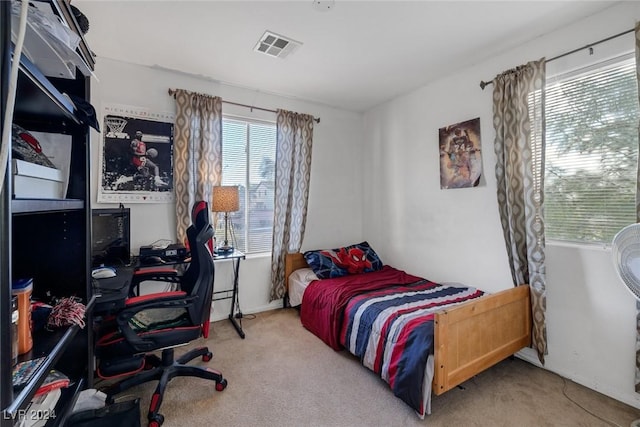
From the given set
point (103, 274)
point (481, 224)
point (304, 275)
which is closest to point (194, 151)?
point (103, 274)

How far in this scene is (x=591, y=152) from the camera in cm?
199

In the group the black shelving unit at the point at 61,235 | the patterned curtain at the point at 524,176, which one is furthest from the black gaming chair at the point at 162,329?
the patterned curtain at the point at 524,176

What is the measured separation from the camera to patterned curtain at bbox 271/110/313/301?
3.31 metres

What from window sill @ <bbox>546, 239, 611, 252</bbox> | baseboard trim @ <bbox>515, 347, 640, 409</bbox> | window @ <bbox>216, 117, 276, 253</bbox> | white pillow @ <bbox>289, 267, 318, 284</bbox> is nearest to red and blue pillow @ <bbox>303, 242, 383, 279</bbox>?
white pillow @ <bbox>289, 267, 318, 284</bbox>

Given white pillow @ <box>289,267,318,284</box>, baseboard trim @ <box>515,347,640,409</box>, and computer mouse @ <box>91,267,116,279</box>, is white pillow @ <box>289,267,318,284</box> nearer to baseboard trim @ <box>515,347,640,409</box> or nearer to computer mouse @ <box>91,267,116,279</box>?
computer mouse @ <box>91,267,116,279</box>

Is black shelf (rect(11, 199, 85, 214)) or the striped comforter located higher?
black shelf (rect(11, 199, 85, 214))

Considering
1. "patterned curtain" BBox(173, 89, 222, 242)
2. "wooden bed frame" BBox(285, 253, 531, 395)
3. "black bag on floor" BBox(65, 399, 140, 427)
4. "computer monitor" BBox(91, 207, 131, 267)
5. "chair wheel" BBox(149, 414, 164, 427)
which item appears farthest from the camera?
"patterned curtain" BBox(173, 89, 222, 242)

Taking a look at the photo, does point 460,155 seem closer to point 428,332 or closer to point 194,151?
point 428,332

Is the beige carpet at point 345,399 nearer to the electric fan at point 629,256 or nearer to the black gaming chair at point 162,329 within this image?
the black gaming chair at point 162,329

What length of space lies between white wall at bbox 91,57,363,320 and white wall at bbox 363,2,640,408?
0.86 feet

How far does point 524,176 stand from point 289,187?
2272 mm

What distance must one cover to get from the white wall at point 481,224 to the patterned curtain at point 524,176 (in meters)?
0.13

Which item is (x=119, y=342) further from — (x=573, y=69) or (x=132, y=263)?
(x=573, y=69)

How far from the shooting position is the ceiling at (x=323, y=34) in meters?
1.89
